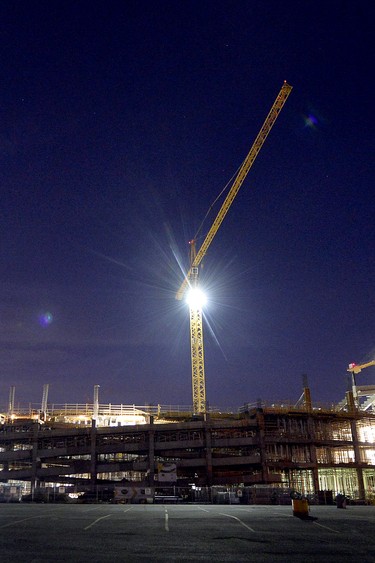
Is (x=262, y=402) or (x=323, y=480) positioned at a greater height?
(x=262, y=402)

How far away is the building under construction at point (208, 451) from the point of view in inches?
3100

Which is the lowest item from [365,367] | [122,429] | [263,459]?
[263,459]

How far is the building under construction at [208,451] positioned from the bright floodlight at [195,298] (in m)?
51.2

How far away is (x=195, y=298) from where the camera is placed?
466 feet

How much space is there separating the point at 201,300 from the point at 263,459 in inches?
2639

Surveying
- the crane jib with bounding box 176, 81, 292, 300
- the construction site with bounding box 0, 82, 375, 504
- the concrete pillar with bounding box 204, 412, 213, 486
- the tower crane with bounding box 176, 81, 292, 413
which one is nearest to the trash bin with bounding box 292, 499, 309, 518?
the construction site with bounding box 0, 82, 375, 504

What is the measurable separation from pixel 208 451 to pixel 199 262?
239 feet

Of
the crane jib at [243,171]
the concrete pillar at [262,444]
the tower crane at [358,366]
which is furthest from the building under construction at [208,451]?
the crane jib at [243,171]

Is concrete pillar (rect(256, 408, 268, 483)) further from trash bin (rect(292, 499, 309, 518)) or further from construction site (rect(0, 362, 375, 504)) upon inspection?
trash bin (rect(292, 499, 309, 518))

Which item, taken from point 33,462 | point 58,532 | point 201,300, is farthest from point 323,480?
point 58,532

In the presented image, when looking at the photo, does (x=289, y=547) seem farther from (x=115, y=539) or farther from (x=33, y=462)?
(x=33, y=462)

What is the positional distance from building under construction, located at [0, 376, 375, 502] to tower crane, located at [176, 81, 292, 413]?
28137 millimetres

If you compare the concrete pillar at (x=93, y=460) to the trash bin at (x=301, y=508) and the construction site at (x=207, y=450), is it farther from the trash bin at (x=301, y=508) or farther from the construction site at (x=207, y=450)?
the trash bin at (x=301, y=508)

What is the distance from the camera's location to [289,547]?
577 inches
